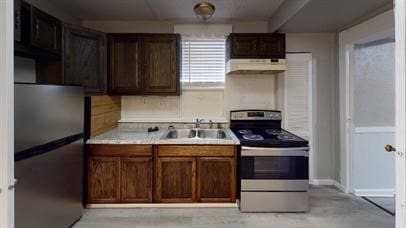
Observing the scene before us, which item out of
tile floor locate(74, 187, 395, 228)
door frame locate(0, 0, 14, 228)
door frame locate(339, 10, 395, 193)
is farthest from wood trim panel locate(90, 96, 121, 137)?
door frame locate(339, 10, 395, 193)

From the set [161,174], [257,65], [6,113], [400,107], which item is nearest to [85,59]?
[161,174]

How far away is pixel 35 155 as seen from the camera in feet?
7.61

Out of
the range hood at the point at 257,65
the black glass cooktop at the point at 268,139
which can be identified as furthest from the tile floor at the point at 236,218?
the range hood at the point at 257,65

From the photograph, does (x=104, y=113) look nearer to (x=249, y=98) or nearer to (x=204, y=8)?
(x=204, y=8)

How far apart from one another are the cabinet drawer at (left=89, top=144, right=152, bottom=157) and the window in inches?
51.3

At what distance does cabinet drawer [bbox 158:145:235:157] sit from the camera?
356cm

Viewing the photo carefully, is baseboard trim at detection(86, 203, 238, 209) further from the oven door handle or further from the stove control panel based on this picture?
A: the stove control panel

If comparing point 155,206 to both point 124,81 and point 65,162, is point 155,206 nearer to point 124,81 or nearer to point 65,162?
point 65,162

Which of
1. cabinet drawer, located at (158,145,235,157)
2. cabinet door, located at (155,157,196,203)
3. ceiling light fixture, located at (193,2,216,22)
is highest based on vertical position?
ceiling light fixture, located at (193,2,216,22)

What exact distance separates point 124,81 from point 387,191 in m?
3.57

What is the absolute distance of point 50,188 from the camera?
8.46 feet

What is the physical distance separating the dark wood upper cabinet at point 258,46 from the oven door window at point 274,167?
51.5 inches

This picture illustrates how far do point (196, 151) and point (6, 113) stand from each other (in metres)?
2.47

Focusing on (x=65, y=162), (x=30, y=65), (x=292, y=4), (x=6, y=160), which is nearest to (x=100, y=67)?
(x=30, y=65)
